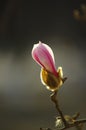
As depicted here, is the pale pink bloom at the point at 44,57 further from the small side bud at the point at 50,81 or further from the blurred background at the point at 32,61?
the blurred background at the point at 32,61

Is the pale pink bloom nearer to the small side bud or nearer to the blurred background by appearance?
the small side bud

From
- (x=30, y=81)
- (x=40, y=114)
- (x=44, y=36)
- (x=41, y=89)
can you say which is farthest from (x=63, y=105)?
(x=44, y=36)

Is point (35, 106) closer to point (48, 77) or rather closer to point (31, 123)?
point (31, 123)

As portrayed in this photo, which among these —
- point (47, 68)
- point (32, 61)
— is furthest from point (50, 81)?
point (32, 61)

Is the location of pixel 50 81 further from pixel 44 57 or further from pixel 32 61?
pixel 32 61

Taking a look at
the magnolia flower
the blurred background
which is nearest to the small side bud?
the magnolia flower

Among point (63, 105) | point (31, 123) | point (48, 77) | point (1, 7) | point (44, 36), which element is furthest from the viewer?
point (1, 7)
